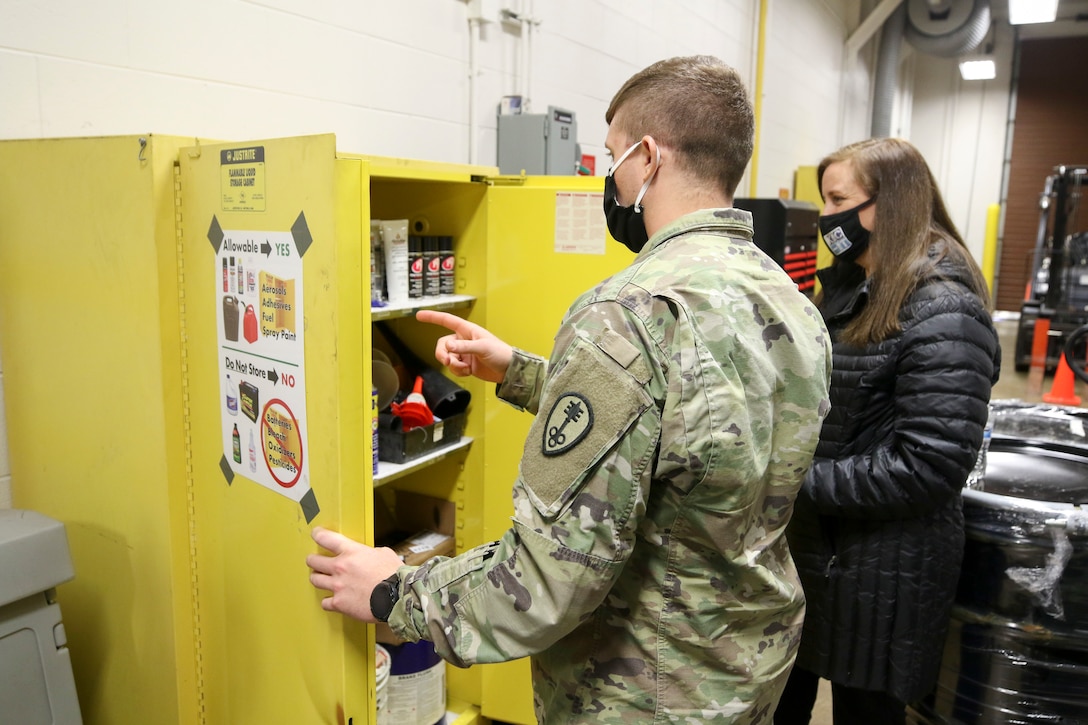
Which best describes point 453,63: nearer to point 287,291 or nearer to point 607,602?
point 287,291

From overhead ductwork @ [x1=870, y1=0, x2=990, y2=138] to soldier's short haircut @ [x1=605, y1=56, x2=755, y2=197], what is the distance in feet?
23.7

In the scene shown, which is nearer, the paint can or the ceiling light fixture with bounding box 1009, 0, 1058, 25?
the paint can

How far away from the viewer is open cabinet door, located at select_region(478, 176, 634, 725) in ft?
6.40

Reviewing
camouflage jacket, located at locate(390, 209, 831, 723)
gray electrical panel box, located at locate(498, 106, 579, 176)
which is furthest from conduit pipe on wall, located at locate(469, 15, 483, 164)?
camouflage jacket, located at locate(390, 209, 831, 723)

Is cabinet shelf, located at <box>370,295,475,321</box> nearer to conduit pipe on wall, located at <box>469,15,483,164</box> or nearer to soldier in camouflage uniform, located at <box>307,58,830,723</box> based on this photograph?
soldier in camouflage uniform, located at <box>307,58,830,723</box>

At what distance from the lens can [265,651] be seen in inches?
60.2

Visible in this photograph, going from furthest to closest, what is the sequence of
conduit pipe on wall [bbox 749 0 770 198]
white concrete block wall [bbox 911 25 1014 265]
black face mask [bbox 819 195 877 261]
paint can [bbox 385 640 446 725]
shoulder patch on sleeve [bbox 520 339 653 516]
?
white concrete block wall [bbox 911 25 1014 265] → conduit pipe on wall [bbox 749 0 770 198] → paint can [bbox 385 640 446 725] → black face mask [bbox 819 195 877 261] → shoulder patch on sleeve [bbox 520 339 653 516]

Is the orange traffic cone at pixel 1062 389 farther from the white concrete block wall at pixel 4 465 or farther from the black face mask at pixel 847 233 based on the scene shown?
the white concrete block wall at pixel 4 465

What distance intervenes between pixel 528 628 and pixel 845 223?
1311 mm

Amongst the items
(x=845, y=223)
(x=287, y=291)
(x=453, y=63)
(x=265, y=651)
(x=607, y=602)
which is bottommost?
(x=265, y=651)

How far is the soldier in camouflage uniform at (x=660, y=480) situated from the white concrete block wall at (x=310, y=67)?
1.19 metres

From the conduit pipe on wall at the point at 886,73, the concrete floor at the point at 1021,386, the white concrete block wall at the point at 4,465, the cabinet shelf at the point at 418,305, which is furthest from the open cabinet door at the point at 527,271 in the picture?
the conduit pipe on wall at the point at 886,73

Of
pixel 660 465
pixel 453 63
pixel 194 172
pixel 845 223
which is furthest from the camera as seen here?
pixel 453 63

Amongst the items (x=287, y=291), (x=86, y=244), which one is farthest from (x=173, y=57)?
(x=287, y=291)
